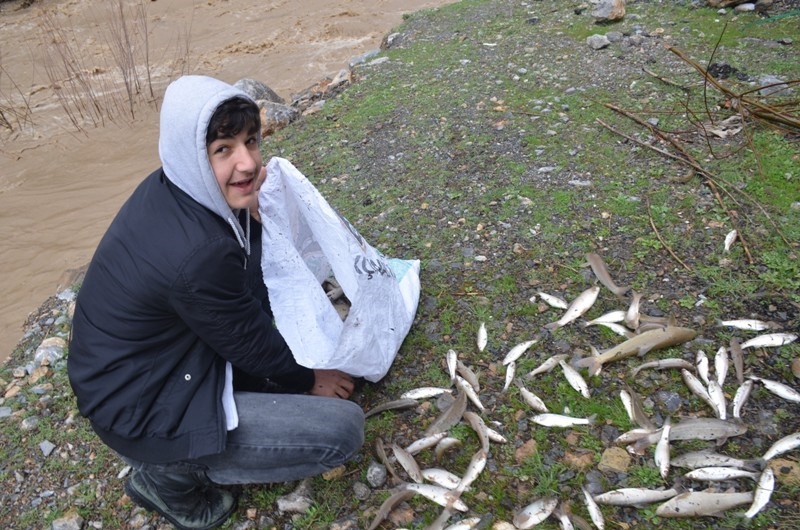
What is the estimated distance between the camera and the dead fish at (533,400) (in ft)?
8.36

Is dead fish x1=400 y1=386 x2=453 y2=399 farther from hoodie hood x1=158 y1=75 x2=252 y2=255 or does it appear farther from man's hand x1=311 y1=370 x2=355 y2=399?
hoodie hood x1=158 y1=75 x2=252 y2=255

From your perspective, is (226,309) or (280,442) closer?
(226,309)

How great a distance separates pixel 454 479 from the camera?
2316mm

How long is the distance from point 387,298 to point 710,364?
1.49 meters

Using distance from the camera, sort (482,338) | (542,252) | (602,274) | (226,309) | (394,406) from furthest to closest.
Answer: (542,252), (602,274), (482,338), (394,406), (226,309)

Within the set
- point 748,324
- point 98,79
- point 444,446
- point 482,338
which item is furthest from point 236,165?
point 98,79

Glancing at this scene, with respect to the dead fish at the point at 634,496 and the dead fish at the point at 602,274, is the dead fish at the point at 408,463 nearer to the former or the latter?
the dead fish at the point at 634,496

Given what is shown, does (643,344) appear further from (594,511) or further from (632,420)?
(594,511)

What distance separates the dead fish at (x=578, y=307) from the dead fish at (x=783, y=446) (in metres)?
1.01

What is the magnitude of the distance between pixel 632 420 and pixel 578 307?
0.69 metres

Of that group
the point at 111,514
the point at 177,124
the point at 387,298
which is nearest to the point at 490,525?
the point at 387,298

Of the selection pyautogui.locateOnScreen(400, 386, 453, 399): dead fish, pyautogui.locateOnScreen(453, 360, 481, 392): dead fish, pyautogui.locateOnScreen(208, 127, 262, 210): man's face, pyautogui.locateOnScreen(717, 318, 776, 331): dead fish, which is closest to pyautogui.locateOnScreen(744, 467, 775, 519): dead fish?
pyautogui.locateOnScreen(717, 318, 776, 331): dead fish

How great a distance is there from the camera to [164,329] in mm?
2016

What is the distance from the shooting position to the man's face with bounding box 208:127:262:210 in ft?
6.47
